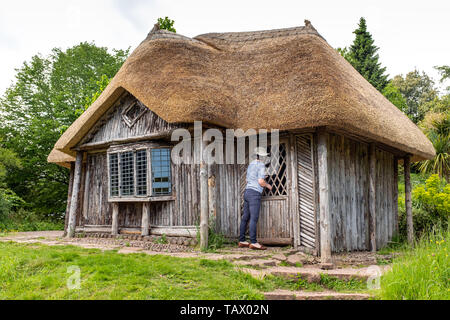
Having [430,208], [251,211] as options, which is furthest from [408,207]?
[251,211]

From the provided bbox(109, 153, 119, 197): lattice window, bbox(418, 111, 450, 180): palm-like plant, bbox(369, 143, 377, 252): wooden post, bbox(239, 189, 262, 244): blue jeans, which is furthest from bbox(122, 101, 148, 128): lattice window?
bbox(418, 111, 450, 180): palm-like plant

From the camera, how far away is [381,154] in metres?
10.1

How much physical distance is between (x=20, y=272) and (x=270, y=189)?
15.8 ft

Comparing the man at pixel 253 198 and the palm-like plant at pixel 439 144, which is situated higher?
the palm-like plant at pixel 439 144

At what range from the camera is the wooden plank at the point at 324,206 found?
6.48 meters

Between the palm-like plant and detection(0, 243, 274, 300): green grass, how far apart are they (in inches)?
543

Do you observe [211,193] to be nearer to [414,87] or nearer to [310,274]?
[310,274]

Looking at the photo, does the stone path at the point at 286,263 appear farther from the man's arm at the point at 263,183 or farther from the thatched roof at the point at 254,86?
the thatched roof at the point at 254,86

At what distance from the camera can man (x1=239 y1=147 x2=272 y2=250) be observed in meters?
A: 7.49

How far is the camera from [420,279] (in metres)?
4.49

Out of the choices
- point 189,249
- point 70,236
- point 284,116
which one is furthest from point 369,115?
point 70,236

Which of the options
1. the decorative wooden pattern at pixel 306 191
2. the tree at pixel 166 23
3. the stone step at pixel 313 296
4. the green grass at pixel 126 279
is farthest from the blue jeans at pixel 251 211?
the tree at pixel 166 23

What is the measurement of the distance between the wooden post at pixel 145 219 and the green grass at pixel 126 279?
102 inches

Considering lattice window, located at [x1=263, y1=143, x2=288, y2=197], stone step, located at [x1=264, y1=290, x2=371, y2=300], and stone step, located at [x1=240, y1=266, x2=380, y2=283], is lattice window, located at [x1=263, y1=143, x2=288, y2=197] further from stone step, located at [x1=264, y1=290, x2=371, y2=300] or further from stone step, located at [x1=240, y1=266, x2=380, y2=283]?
stone step, located at [x1=264, y1=290, x2=371, y2=300]
